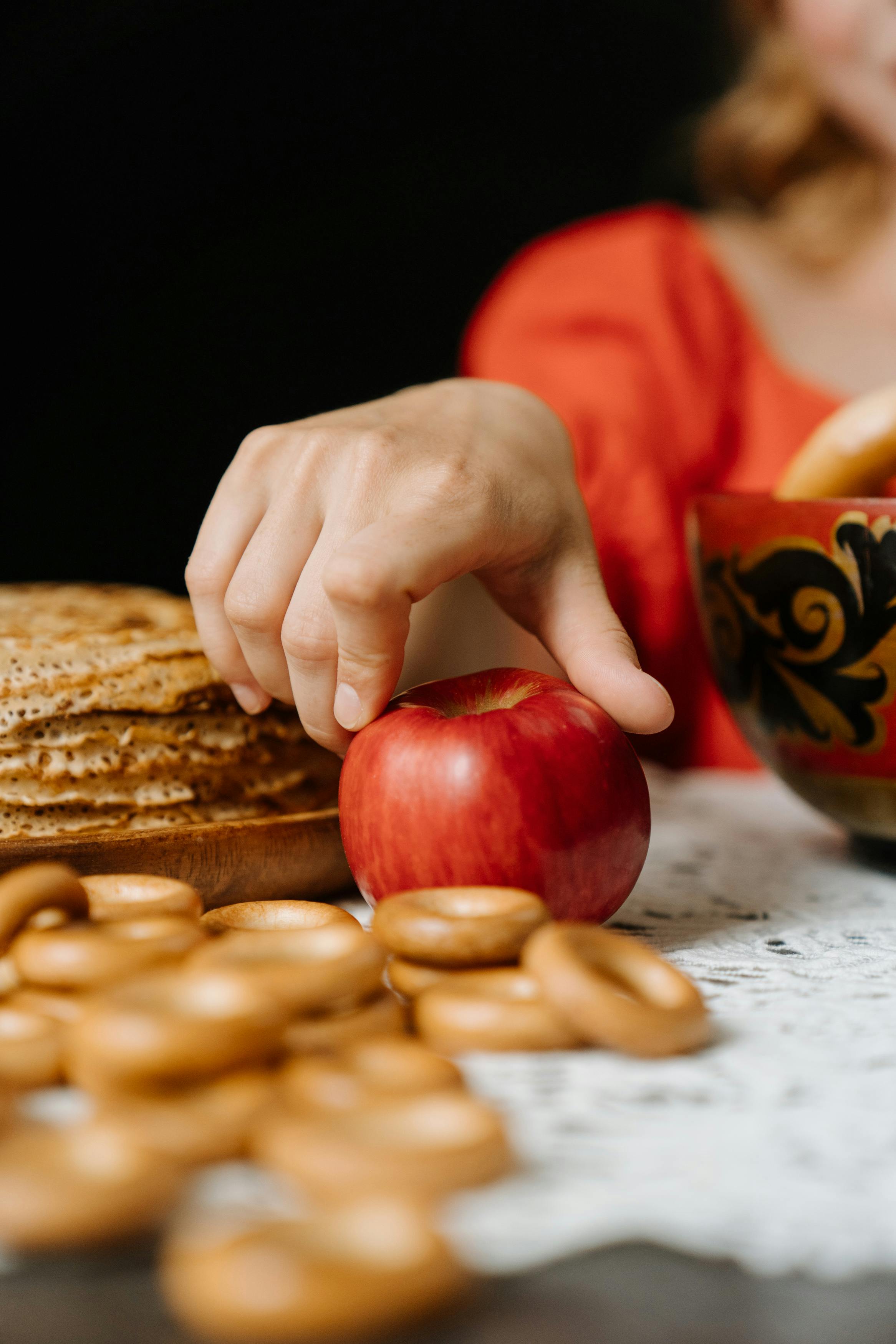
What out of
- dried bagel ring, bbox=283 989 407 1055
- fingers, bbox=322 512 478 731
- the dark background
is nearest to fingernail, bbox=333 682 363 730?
fingers, bbox=322 512 478 731

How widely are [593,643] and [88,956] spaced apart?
36cm

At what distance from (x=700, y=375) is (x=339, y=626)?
45.3 inches

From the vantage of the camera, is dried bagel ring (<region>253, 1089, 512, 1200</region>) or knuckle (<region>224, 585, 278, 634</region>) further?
knuckle (<region>224, 585, 278, 634</region>)

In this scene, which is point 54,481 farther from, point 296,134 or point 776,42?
Result: point 776,42

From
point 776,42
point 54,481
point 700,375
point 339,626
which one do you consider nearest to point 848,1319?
point 339,626

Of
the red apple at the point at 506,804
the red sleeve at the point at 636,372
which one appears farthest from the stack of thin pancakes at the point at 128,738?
the red sleeve at the point at 636,372

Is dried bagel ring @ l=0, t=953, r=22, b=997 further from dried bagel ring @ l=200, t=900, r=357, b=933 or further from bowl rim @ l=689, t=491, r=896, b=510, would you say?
bowl rim @ l=689, t=491, r=896, b=510

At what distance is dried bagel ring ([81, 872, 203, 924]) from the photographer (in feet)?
1.84

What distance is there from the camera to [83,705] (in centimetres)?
67

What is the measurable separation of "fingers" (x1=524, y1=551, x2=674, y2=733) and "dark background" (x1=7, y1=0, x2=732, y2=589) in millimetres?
1530

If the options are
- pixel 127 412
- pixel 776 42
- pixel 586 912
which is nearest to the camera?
pixel 586 912

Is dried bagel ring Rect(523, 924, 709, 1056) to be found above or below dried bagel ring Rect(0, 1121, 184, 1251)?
below

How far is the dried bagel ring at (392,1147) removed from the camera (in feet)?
1.12

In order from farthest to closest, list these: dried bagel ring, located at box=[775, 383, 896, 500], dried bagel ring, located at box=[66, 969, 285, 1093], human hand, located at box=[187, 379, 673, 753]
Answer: dried bagel ring, located at box=[775, 383, 896, 500] < human hand, located at box=[187, 379, 673, 753] < dried bagel ring, located at box=[66, 969, 285, 1093]
